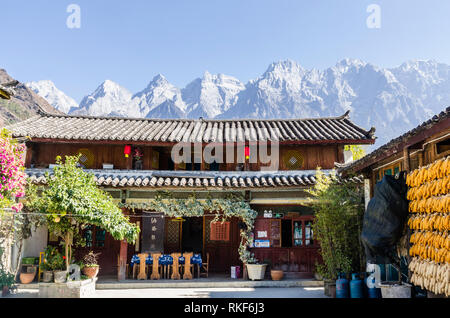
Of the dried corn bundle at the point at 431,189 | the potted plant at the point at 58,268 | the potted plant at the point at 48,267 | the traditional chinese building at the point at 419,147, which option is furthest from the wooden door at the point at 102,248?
the dried corn bundle at the point at 431,189

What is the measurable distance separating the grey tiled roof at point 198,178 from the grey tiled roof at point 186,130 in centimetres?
127

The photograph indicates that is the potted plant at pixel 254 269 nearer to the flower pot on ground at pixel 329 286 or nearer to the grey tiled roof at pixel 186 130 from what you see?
the flower pot on ground at pixel 329 286

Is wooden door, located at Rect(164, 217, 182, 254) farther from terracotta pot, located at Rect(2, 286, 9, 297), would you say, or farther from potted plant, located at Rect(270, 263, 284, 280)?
terracotta pot, located at Rect(2, 286, 9, 297)

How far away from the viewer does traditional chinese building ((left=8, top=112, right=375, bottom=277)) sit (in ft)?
42.1

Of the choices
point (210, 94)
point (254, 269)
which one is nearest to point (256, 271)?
point (254, 269)

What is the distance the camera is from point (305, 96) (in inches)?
5226

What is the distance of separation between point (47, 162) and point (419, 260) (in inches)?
505

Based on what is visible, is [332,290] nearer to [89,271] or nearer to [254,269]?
[254,269]

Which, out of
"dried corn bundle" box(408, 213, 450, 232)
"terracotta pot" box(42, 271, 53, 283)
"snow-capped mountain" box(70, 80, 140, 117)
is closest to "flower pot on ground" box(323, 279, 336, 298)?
"dried corn bundle" box(408, 213, 450, 232)

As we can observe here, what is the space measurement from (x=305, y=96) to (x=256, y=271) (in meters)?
126

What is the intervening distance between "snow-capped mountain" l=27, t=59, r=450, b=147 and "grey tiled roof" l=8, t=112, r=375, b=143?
97390mm

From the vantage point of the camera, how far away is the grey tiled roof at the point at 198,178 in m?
12.4

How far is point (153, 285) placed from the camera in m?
11.9

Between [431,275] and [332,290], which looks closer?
[431,275]
